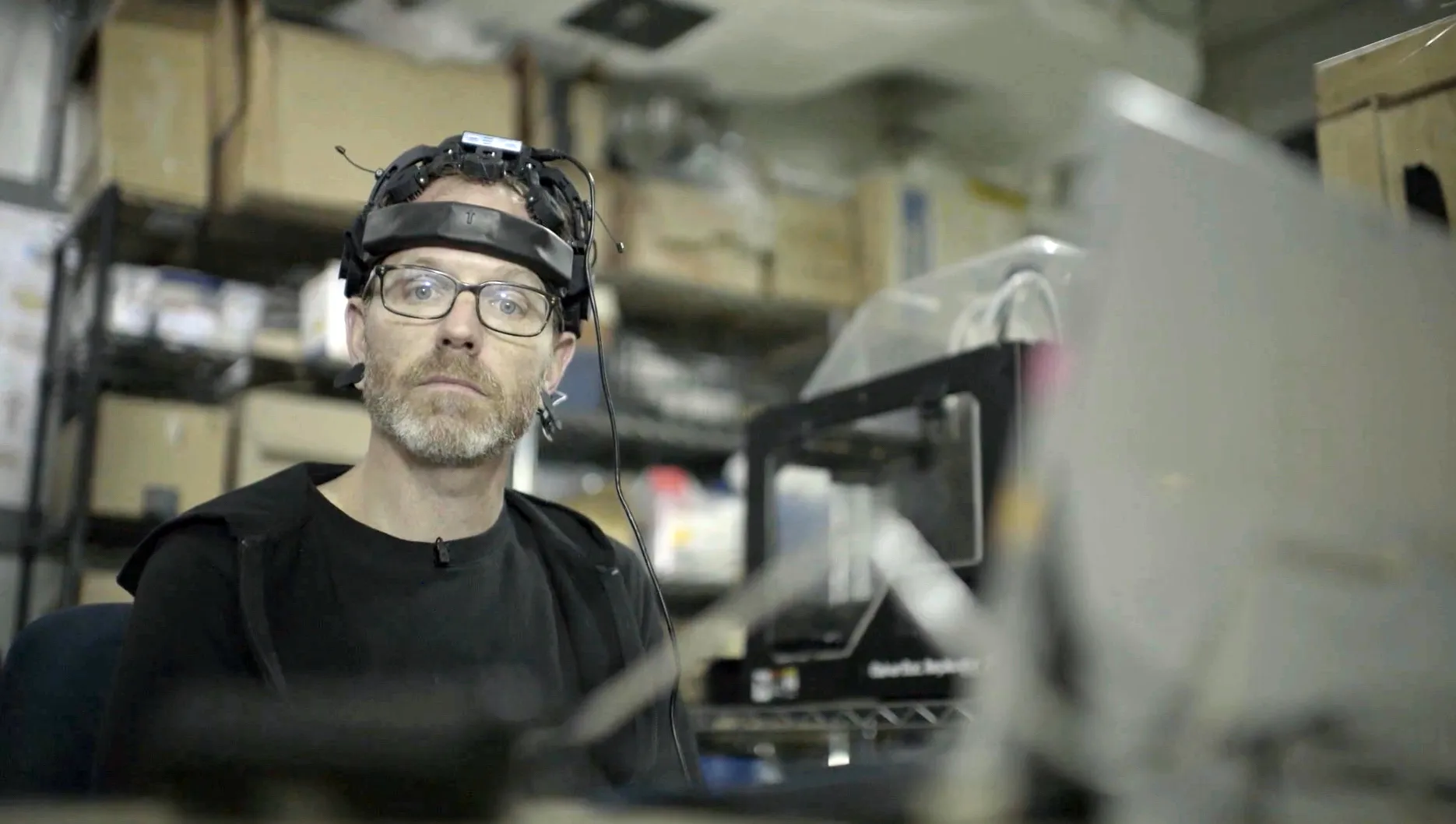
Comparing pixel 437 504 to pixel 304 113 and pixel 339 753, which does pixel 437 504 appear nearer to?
pixel 339 753

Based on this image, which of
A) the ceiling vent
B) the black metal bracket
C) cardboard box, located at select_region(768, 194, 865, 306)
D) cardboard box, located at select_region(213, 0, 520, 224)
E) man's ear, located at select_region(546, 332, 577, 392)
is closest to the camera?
the black metal bracket

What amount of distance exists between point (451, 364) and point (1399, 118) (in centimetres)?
86

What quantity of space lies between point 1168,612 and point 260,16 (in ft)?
7.89

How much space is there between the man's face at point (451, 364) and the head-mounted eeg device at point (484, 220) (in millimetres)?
14

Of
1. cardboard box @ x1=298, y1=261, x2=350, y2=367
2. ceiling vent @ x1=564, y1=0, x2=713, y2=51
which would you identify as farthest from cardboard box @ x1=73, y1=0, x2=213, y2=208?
ceiling vent @ x1=564, y1=0, x2=713, y2=51

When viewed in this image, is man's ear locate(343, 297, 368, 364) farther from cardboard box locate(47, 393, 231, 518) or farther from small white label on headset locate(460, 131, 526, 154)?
cardboard box locate(47, 393, 231, 518)

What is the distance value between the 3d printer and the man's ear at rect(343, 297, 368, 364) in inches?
18.8

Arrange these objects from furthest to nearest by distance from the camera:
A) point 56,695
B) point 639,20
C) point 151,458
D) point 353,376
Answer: point 639,20 < point 151,458 < point 353,376 < point 56,695

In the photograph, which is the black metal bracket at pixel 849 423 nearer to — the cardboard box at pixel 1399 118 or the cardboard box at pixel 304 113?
the cardboard box at pixel 1399 118

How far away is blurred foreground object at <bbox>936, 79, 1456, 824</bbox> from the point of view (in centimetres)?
35

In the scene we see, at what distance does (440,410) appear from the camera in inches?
49.8

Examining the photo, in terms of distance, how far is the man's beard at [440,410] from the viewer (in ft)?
4.13

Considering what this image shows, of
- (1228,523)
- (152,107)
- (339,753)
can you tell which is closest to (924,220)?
(152,107)

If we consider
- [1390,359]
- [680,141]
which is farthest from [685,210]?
[1390,359]
